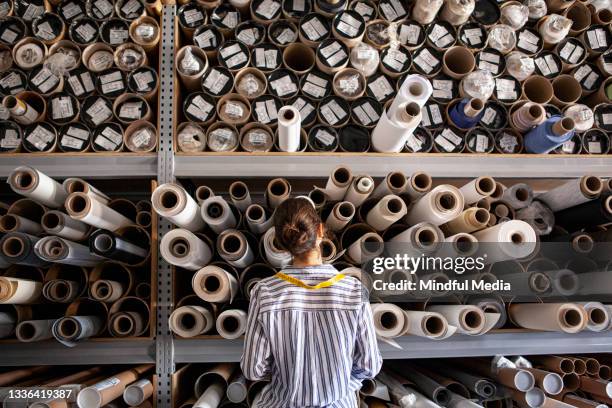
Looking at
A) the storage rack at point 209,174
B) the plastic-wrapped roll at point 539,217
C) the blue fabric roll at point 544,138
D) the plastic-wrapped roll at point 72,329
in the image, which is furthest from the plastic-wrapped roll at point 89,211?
the blue fabric roll at point 544,138

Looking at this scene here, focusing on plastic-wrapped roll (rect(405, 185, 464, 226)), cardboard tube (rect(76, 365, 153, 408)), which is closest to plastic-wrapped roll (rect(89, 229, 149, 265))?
cardboard tube (rect(76, 365, 153, 408))

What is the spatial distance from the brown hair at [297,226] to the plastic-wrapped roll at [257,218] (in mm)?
310

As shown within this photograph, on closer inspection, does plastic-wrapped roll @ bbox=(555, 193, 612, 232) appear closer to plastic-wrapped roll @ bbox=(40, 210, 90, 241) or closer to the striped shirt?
the striped shirt

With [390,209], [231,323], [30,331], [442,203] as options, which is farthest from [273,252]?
[30,331]

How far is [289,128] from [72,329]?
2.64 ft

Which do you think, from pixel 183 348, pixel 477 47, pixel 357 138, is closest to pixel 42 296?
pixel 183 348

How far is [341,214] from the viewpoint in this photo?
1101mm

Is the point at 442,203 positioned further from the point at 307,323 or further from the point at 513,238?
the point at 307,323

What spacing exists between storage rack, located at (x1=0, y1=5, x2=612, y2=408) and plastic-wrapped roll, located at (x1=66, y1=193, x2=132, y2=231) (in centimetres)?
15

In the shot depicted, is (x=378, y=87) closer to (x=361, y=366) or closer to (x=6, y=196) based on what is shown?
(x=361, y=366)

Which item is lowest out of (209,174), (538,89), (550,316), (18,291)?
(550,316)

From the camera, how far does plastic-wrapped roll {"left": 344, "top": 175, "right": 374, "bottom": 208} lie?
105 cm

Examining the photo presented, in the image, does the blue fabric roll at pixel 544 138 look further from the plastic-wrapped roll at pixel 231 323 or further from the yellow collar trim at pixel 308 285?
the plastic-wrapped roll at pixel 231 323

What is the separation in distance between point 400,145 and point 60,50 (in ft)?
3.84
